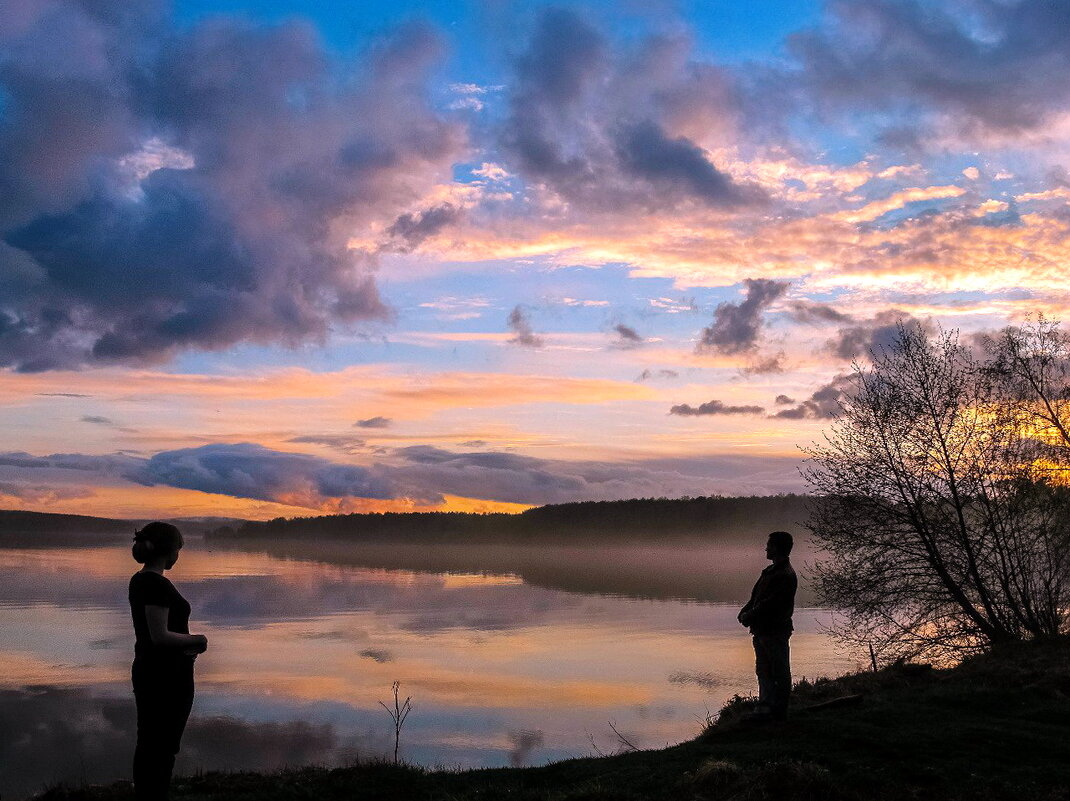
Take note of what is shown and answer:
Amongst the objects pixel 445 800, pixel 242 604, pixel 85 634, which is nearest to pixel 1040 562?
pixel 445 800

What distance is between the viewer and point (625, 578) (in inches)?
3231

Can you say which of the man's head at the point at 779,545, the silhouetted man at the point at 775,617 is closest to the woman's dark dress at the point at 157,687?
the silhouetted man at the point at 775,617

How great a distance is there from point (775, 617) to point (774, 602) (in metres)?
0.22

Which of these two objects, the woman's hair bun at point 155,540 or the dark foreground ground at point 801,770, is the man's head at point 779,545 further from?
the woman's hair bun at point 155,540

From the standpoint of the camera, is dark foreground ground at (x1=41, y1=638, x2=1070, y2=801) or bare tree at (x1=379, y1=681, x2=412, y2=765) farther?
bare tree at (x1=379, y1=681, x2=412, y2=765)

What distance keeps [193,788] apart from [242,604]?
41.5 metres

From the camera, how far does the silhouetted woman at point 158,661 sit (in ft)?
24.4

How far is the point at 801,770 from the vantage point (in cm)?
960

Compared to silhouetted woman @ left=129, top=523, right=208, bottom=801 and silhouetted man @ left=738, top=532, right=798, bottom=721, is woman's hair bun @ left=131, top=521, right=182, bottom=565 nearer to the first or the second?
silhouetted woman @ left=129, top=523, right=208, bottom=801

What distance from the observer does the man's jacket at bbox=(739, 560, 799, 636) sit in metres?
12.1

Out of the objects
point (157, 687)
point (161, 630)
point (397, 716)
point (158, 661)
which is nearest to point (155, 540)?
point (161, 630)

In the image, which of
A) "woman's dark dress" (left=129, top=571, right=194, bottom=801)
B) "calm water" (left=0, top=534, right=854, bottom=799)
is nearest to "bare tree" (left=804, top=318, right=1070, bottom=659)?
"calm water" (left=0, top=534, right=854, bottom=799)

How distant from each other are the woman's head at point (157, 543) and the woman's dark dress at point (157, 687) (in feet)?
0.51

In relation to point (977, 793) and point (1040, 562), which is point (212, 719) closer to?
point (977, 793)
